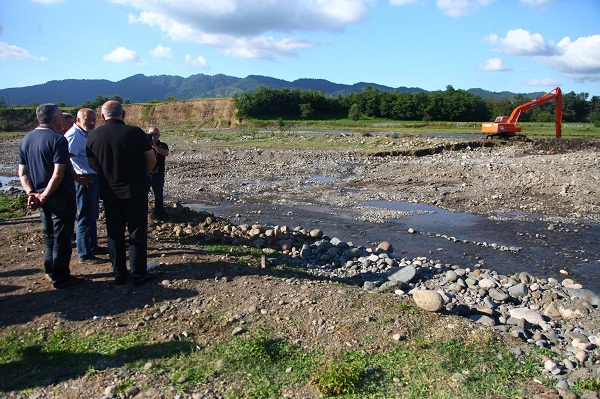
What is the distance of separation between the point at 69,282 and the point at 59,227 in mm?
709

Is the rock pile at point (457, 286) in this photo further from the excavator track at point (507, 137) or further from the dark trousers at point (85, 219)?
the excavator track at point (507, 137)

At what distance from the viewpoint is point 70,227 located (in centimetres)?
549

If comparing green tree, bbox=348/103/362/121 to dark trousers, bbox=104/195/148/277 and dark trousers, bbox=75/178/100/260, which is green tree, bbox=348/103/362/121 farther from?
dark trousers, bbox=104/195/148/277

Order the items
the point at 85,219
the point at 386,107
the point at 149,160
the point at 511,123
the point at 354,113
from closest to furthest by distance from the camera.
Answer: the point at 149,160 < the point at 85,219 < the point at 511,123 < the point at 354,113 < the point at 386,107

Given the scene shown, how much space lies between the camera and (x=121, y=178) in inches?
211

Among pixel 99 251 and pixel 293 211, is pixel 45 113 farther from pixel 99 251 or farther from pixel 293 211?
pixel 293 211

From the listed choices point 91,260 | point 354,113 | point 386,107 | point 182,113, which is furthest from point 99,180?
point 182,113

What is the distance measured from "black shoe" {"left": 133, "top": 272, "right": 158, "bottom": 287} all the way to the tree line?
5747 cm

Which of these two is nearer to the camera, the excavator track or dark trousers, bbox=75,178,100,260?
dark trousers, bbox=75,178,100,260

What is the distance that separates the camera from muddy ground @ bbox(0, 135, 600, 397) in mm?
5031

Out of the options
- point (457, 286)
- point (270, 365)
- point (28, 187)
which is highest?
point (28, 187)

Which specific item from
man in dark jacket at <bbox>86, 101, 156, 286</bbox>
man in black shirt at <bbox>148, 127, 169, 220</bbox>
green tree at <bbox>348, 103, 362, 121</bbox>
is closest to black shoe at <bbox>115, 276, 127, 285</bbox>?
man in dark jacket at <bbox>86, 101, 156, 286</bbox>

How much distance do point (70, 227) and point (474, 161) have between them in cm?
1848

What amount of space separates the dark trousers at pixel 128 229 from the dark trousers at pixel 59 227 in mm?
430
